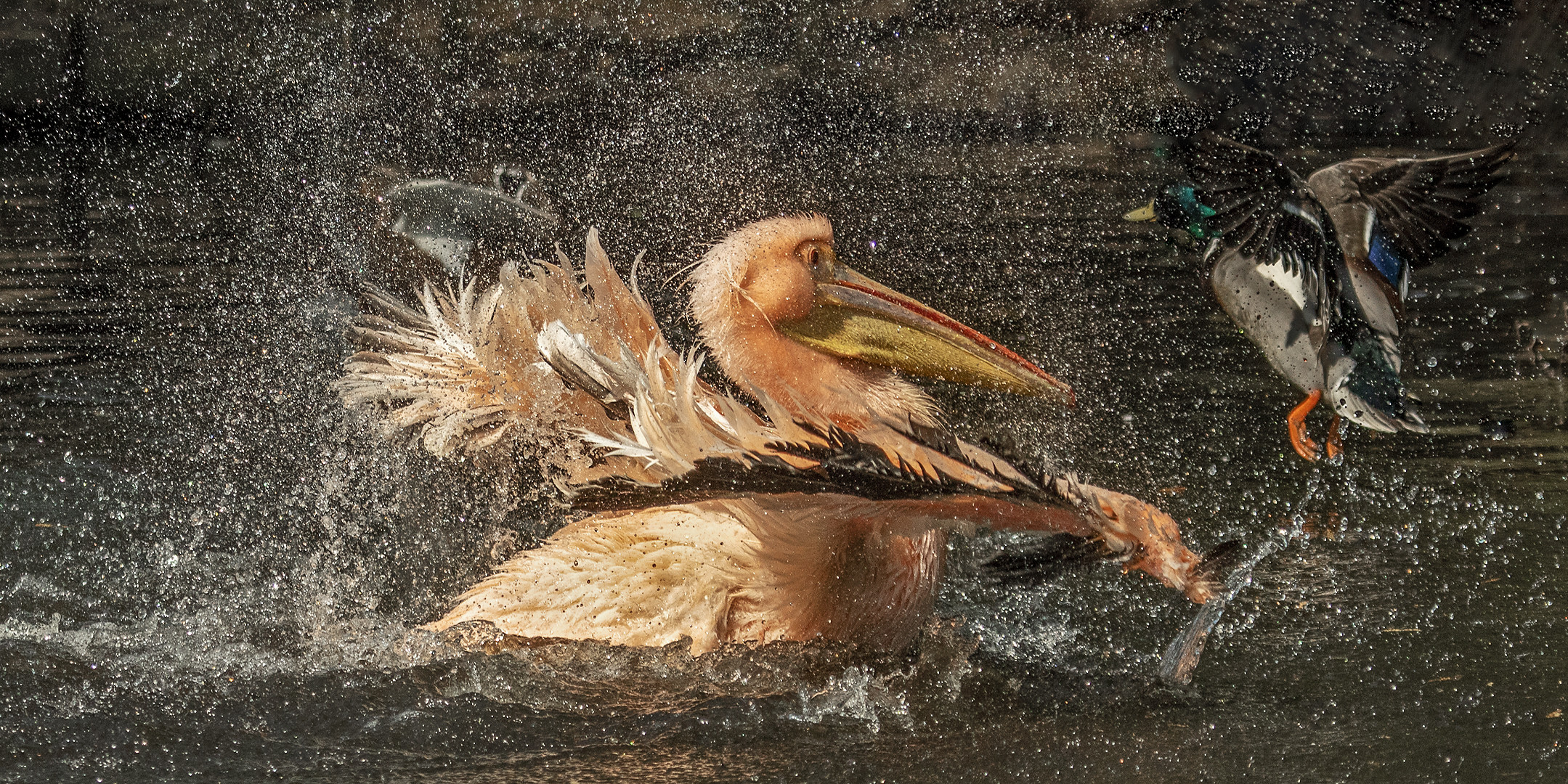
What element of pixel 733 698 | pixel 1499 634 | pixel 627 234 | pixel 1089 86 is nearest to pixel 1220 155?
pixel 1499 634

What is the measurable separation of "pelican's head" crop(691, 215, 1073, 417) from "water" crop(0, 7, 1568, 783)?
197mm

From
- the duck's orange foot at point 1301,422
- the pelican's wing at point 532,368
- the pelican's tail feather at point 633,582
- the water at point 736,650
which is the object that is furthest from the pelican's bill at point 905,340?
the duck's orange foot at point 1301,422

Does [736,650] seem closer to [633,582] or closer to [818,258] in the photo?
[633,582]

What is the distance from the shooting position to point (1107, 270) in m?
5.11

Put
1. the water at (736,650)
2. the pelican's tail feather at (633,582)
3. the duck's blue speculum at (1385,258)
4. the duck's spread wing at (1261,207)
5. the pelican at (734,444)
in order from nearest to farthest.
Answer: the pelican at (734,444) < the water at (736,650) < the pelican's tail feather at (633,582) < the duck's spread wing at (1261,207) < the duck's blue speculum at (1385,258)

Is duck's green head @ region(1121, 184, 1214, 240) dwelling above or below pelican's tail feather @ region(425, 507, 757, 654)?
above

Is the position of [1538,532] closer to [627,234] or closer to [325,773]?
[325,773]

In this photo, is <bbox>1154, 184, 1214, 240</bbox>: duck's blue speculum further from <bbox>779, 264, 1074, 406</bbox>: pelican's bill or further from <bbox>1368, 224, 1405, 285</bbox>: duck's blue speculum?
<bbox>779, 264, 1074, 406</bbox>: pelican's bill

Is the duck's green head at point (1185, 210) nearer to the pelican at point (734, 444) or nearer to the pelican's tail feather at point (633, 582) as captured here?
the pelican at point (734, 444)

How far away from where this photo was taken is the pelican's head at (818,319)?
8.61ft

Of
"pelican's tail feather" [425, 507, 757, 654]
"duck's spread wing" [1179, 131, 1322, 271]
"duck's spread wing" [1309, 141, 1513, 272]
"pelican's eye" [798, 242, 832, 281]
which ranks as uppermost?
"pelican's eye" [798, 242, 832, 281]

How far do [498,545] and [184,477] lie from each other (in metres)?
1.21

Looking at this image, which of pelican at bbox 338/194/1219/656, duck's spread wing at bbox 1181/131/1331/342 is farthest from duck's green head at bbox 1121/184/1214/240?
pelican at bbox 338/194/1219/656

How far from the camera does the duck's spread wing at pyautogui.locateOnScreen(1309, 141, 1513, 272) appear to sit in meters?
2.77
